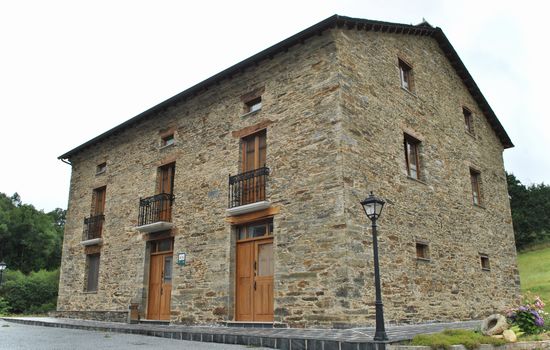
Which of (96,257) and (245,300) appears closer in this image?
(245,300)

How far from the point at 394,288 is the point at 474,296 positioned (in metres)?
4.19

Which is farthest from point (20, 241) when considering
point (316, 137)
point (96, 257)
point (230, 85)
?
point (316, 137)

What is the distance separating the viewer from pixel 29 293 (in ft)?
79.0

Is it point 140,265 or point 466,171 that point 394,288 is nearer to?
point 466,171

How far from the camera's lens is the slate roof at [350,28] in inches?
Result: 444

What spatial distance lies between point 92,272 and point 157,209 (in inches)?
180

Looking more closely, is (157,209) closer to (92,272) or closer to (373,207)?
(92,272)

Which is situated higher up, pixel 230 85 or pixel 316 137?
pixel 230 85

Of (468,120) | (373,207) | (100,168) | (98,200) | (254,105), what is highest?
(468,120)

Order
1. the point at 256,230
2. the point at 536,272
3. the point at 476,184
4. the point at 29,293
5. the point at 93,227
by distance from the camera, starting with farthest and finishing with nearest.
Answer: the point at 536,272 < the point at 29,293 < the point at 93,227 < the point at 476,184 < the point at 256,230

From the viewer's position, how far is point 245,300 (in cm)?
1146

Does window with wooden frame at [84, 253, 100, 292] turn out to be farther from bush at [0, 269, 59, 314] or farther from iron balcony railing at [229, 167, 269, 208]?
bush at [0, 269, 59, 314]

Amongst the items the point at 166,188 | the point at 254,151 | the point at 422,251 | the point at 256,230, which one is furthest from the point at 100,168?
the point at 422,251

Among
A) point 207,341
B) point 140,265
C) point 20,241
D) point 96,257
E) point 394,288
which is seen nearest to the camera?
point 207,341
